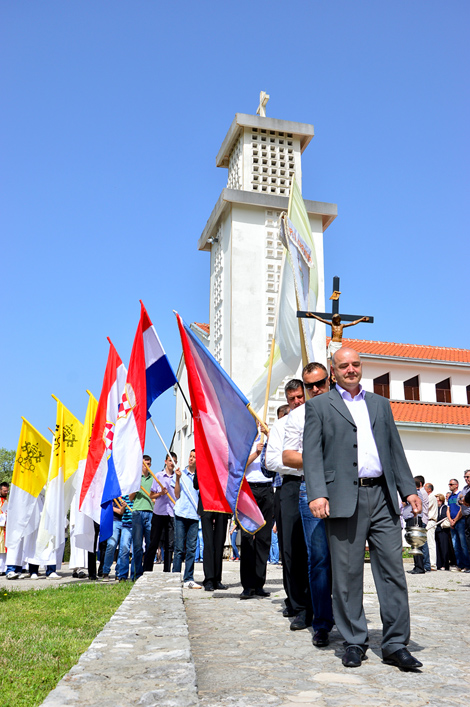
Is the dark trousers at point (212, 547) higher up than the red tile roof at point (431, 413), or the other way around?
the red tile roof at point (431, 413)

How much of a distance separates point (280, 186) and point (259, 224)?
1.95 meters

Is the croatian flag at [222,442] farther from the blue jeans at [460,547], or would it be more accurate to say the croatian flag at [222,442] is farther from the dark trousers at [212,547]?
the blue jeans at [460,547]

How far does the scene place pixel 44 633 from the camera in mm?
5816

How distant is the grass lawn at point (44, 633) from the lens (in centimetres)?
401

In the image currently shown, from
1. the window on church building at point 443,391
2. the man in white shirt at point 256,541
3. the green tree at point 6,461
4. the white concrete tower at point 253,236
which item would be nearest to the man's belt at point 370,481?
the man in white shirt at point 256,541

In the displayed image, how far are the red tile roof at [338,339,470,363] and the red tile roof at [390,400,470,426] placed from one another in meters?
2.43

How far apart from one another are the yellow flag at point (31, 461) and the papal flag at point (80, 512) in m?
1.06

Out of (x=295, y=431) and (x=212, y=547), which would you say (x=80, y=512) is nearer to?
(x=212, y=547)

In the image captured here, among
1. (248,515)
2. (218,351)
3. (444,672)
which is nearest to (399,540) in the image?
(444,672)

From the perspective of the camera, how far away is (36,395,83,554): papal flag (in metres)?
13.9

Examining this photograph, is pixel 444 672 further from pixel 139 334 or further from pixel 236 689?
pixel 139 334

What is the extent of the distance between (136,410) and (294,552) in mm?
4907

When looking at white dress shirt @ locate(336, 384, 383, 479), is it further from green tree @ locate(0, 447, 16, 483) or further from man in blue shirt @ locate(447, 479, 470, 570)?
green tree @ locate(0, 447, 16, 483)

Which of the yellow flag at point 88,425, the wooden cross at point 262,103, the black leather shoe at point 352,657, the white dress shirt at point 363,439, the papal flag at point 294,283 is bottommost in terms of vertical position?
the black leather shoe at point 352,657
